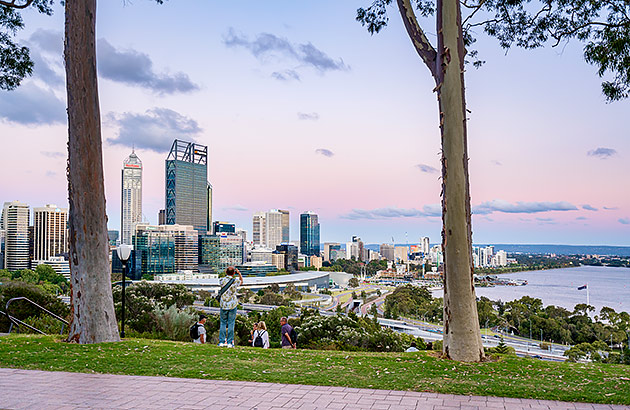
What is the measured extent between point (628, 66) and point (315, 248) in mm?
168123

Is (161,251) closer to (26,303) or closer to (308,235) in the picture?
(308,235)

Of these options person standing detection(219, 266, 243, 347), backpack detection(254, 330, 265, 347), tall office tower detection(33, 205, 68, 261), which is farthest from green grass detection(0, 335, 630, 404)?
tall office tower detection(33, 205, 68, 261)

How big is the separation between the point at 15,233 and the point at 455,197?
66557 mm

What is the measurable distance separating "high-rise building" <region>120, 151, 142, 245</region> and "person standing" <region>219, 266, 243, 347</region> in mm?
167826

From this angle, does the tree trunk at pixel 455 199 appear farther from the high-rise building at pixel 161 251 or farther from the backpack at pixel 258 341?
the high-rise building at pixel 161 251

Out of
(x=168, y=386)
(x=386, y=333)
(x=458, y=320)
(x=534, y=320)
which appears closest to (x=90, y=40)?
(x=168, y=386)

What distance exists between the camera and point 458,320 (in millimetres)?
7051

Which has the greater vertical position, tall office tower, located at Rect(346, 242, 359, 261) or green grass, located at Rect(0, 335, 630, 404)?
green grass, located at Rect(0, 335, 630, 404)

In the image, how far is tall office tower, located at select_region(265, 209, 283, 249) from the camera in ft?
576

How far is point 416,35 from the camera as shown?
8.04m

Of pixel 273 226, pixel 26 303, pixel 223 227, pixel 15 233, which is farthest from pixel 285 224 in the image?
pixel 26 303

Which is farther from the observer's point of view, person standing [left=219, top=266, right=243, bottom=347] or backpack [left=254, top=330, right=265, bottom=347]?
backpack [left=254, top=330, right=265, bottom=347]

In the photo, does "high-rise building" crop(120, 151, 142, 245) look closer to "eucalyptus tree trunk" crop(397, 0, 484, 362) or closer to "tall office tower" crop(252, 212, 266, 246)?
"tall office tower" crop(252, 212, 266, 246)

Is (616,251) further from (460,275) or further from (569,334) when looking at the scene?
(460,275)
